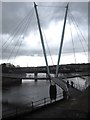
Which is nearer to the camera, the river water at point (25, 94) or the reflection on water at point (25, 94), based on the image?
the river water at point (25, 94)

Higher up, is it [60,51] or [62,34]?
[62,34]

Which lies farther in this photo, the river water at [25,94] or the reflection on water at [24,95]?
the reflection on water at [24,95]

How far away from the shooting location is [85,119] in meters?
11.6

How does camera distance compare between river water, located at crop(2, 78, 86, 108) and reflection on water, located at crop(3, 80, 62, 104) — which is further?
reflection on water, located at crop(3, 80, 62, 104)

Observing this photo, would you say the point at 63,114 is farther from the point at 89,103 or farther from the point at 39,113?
the point at 89,103

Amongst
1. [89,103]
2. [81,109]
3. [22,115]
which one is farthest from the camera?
[89,103]

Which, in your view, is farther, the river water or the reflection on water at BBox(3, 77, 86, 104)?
the reflection on water at BBox(3, 77, 86, 104)

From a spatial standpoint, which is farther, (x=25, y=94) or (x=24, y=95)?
(x=25, y=94)

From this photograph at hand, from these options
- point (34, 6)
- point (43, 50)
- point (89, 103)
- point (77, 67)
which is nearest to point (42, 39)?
point (43, 50)

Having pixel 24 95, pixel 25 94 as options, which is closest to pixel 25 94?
pixel 25 94

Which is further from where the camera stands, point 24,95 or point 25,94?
point 25,94

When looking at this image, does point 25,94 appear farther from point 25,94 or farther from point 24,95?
point 24,95

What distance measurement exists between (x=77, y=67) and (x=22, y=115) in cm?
10395

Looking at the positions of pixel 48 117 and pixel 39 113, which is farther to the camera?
pixel 39 113
